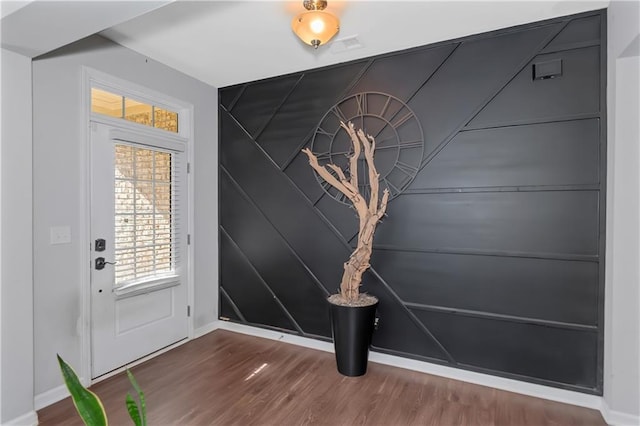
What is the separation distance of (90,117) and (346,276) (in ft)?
7.96

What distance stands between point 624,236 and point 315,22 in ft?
8.03

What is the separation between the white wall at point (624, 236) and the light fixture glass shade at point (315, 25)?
5.94 feet

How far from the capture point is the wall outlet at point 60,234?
2.50 m

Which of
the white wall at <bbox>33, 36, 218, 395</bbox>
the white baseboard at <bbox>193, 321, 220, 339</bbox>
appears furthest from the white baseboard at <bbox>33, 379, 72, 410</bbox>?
the white baseboard at <bbox>193, 321, 220, 339</bbox>

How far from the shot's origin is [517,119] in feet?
8.73

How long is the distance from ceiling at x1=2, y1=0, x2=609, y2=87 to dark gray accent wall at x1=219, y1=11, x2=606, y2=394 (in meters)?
0.16

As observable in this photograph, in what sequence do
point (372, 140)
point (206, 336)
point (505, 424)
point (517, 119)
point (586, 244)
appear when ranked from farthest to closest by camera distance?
point (206, 336)
point (372, 140)
point (517, 119)
point (586, 244)
point (505, 424)

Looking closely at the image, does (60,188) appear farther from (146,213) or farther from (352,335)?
(352,335)

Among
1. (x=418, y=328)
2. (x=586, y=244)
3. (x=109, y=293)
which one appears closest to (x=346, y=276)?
(x=418, y=328)

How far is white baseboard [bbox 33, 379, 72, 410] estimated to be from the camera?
2.38 m

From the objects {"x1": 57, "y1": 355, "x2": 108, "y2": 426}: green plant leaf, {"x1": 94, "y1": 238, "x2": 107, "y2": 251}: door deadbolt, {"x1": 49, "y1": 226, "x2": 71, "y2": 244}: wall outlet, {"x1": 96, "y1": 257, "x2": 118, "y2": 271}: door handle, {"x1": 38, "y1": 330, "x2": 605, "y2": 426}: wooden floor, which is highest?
{"x1": 49, "y1": 226, "x2": 71, "y2": 244}: wall outlet

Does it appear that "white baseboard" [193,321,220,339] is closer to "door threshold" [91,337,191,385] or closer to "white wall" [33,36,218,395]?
"door threshold" [91,337,191,385]

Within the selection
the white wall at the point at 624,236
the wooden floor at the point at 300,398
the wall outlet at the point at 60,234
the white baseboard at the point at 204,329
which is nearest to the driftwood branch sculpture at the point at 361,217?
the wooden floor at the point at 300,398

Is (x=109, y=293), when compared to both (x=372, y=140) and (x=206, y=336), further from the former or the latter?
(x=372, y=140)
